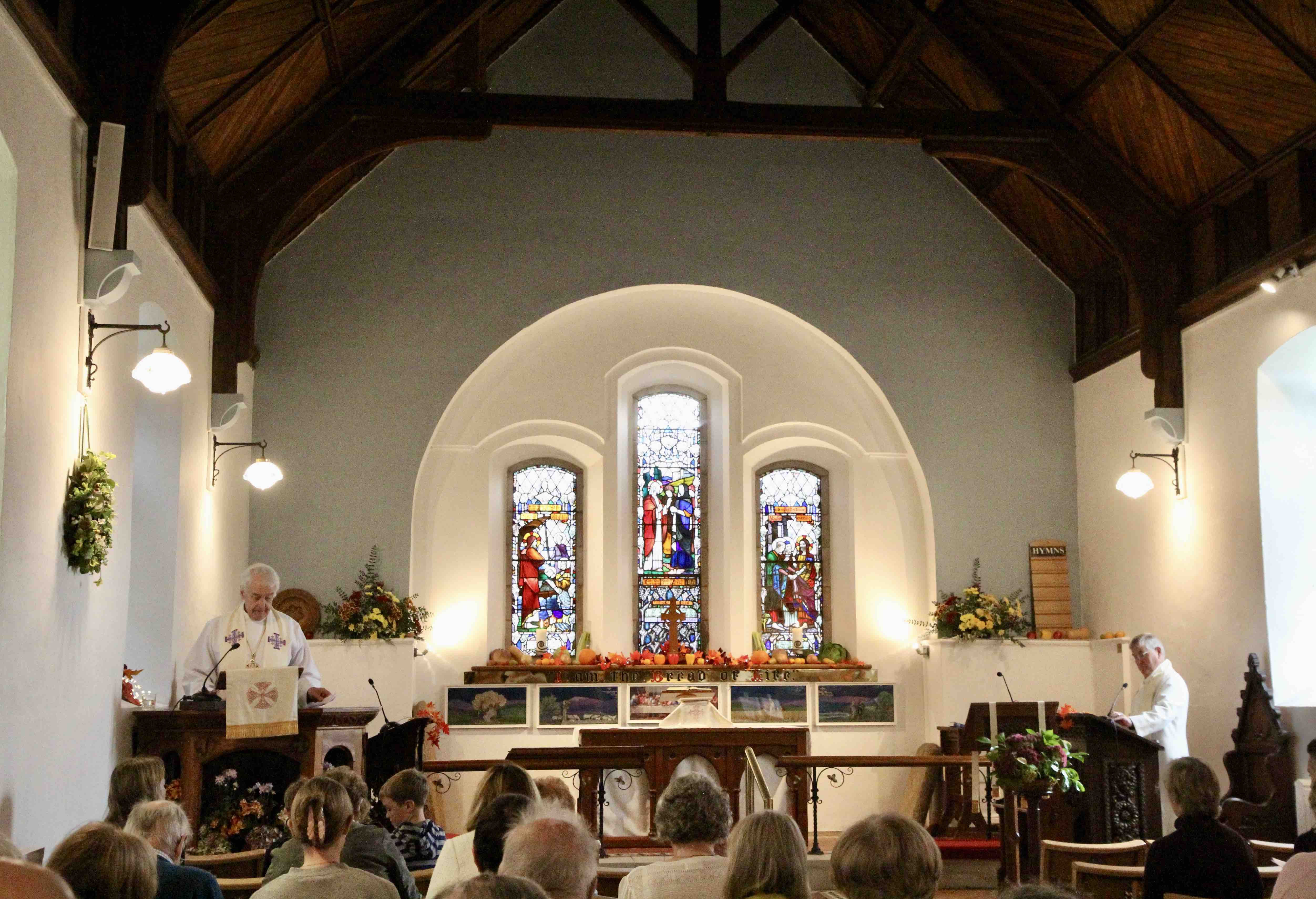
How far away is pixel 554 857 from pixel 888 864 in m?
0.72

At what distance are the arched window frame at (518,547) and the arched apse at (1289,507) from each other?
533cm

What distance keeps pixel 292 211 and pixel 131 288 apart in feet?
6.84

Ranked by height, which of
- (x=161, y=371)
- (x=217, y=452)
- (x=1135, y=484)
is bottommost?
(x=1135, y=484)

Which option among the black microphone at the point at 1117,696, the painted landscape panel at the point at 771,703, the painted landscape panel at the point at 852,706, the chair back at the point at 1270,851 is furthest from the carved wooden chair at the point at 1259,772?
the painted landscape panel at the point at 771,703

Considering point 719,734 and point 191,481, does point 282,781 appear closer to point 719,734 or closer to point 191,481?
point 191,481

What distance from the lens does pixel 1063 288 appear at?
11664 millimetres

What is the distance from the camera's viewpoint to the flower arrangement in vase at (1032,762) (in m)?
6.49

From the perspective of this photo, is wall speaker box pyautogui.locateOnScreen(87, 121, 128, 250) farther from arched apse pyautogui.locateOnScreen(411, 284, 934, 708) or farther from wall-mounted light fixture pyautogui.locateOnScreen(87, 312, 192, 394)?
arched apse pyautogui.locateOnScreen(411, 284, 934, 708)

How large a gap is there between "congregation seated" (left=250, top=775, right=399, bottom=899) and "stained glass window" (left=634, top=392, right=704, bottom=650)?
770 centimetres

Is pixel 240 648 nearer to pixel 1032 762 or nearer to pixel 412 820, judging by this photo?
pixel 412 820

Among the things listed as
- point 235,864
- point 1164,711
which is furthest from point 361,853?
point 1164,711

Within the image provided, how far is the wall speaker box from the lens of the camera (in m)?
6.32

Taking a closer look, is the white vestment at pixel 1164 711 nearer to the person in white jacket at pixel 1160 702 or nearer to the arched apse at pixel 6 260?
the person in white jacket at pixel 1160 702

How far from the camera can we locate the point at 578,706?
36.2 ft
